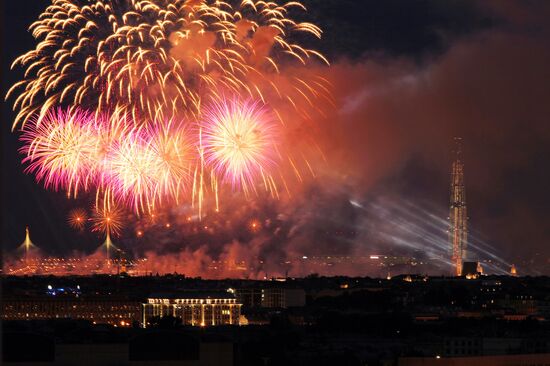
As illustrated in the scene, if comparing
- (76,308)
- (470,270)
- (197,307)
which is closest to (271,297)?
(76,308)

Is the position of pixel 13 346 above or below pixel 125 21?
below

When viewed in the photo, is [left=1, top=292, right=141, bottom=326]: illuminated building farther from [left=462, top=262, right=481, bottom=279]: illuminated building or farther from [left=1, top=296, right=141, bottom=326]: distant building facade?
[left=462, top=262, right=481, bottom=279]: illuminated building

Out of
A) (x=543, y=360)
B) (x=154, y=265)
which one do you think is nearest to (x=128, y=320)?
(x=154, y=265)

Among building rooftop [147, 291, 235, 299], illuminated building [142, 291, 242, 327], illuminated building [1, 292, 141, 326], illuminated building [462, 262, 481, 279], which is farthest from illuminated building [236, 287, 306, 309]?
illuminated building [462, 262, 481, 279]

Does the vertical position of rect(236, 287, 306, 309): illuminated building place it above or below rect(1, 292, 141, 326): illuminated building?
above

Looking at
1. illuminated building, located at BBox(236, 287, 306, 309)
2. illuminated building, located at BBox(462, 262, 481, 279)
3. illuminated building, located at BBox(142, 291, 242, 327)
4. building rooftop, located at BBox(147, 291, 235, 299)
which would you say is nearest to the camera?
illuminated building, located at BBox(142, 291, 242, 327)

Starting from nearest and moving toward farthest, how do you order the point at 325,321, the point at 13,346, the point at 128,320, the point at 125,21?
1. the point at 13,346
2. the point at 125,21
3. the point at 325,321
4. the point at 128,320

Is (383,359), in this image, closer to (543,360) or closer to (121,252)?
(543,360)
